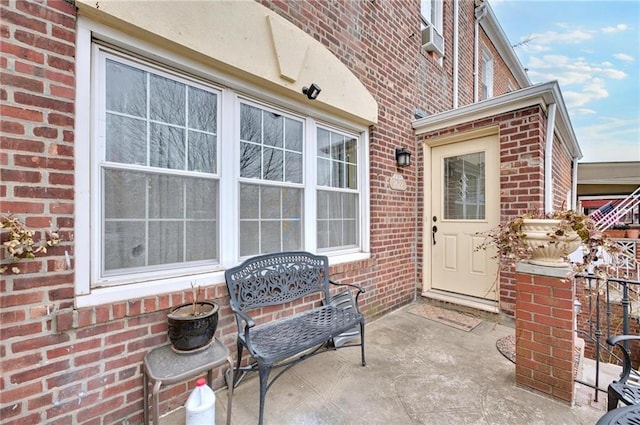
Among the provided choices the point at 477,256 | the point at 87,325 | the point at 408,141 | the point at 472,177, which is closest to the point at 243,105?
the point at 87,325

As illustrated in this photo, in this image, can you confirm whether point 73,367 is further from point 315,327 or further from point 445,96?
point 445,96

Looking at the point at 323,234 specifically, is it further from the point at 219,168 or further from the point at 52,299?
the point at 52,299

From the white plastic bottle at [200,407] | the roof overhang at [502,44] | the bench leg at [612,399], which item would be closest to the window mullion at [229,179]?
the white plastic bottle at [200,407]

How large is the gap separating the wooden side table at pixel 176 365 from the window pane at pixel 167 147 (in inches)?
49.6

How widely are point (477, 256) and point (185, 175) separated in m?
3.64

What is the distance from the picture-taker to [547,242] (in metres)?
1.88

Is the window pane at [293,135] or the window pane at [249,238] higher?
the window pane at [293,135]

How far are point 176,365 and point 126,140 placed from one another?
1462 mm

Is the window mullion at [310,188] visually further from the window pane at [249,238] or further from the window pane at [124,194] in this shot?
the window pane at [124,194]

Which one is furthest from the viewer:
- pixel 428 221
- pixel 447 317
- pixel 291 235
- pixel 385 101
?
pixel 428 221

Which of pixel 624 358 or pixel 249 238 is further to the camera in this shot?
pixel 249 238

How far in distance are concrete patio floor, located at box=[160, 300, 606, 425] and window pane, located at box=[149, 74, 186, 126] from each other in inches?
81.7

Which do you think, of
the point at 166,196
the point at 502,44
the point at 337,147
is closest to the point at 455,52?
the point at 502,44

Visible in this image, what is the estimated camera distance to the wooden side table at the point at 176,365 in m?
1.45
